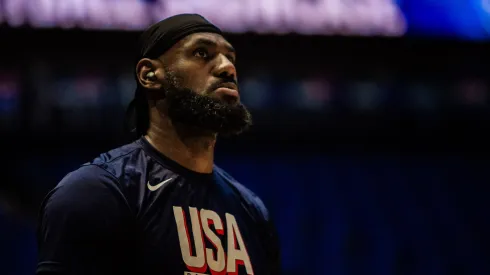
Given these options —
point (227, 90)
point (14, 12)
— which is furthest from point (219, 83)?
point (14, 12)

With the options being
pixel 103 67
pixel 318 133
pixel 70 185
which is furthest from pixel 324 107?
pixel 70 185

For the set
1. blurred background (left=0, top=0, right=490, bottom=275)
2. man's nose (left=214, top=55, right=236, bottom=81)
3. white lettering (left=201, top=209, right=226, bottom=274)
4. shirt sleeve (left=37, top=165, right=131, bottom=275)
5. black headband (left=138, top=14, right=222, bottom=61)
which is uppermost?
black headband (left=138, top=14, right=222, bottom=61)

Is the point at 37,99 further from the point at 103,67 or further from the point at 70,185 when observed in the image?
the point at 70,185

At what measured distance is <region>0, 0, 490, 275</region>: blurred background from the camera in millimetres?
5852

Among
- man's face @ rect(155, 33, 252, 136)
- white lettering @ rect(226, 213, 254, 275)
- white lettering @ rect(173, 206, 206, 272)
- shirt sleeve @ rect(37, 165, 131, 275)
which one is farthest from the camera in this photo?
man's face @ rect(155, 33, 252, 136)

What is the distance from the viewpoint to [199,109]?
74.7 inches

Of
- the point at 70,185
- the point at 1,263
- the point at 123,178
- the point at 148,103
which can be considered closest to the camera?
the point at 70,185

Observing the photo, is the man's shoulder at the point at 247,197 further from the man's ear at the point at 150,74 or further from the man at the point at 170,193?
the man's ear at the point at 150,74

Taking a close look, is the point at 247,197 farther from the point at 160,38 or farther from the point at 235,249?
the point at 160,38

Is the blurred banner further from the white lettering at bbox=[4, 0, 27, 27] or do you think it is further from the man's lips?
the man's lips

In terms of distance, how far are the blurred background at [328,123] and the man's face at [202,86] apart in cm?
366

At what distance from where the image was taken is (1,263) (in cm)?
597

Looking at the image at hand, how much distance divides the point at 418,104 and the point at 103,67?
3.15 metres

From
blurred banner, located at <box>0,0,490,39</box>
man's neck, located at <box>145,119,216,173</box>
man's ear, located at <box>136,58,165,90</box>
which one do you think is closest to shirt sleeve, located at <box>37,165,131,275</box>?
man's neck, located at <box>145,119,216,173</box>
